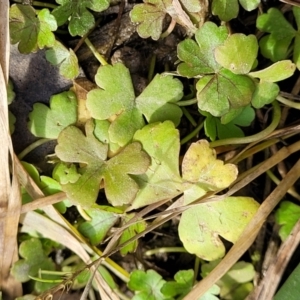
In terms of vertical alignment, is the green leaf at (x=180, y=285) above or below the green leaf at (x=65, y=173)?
below

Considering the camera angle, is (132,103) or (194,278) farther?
(194,278)

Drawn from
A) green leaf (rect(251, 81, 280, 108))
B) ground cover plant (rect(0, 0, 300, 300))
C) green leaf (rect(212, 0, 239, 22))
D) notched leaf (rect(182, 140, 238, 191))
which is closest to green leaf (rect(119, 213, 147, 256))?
ground cover plant (rect(0, 0, 300, 300))

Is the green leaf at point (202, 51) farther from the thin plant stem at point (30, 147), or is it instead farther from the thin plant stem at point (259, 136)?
the thin plant stem at point (30, 147)

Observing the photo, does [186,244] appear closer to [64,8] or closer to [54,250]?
[54,250]

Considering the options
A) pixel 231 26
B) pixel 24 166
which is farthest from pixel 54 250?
pixel 231 26

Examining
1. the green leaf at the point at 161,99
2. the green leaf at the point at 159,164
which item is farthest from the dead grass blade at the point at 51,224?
the green leaf at the point at 161,99

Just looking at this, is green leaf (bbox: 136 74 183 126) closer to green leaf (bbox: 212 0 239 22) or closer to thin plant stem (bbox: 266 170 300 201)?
green leaf (bbox: 212 0 239 22)
